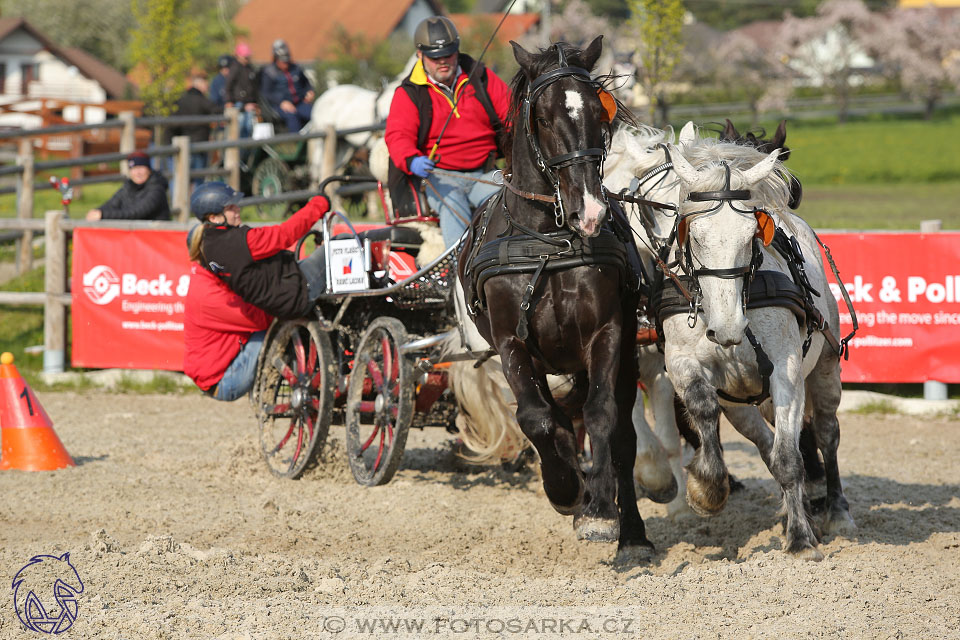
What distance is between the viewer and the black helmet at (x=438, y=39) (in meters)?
6.44

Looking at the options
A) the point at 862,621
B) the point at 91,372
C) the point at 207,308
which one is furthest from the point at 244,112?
the point at 862,621

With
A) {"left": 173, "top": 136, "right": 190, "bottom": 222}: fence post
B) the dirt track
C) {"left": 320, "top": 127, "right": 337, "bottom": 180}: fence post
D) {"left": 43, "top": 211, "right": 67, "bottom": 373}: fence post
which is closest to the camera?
the dirt track

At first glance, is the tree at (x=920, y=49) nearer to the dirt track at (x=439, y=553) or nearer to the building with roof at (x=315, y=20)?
the building with roof at (x=315, y=20)

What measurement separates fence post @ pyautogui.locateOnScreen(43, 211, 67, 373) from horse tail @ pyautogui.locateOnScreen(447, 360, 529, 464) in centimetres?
557

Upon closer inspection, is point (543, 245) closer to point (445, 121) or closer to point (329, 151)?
point (445, 121)

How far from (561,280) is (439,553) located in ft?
5.08

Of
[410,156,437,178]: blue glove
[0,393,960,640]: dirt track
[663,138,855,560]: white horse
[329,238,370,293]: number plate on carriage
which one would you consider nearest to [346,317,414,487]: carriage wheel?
[0,393,960,640]: dirt track

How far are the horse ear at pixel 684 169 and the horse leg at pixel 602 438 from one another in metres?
0.69

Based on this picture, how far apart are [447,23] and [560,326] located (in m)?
2.39

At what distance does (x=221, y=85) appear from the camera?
17719mm

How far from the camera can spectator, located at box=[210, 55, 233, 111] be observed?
17.0m

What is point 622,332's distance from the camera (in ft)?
16.8

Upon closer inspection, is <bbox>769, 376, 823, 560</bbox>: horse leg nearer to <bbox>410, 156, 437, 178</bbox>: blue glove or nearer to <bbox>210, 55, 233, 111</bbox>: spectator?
<bbox>410, 156, 437, 178</bbox>: blue glove

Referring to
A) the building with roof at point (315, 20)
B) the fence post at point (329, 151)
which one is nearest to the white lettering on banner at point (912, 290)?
the fence post at point (329, 151)
